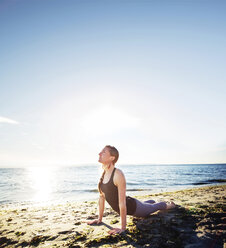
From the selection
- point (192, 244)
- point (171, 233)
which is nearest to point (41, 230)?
point (171, 233)

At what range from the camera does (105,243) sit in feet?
12.3

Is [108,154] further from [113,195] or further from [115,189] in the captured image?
[113,195]

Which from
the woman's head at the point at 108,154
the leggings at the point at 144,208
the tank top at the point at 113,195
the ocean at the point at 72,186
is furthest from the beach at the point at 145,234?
the ocean at the point at 72,186

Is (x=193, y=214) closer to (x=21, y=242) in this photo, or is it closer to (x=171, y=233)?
(x=171, y=233)

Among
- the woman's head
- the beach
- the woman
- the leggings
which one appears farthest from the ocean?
the woman's head

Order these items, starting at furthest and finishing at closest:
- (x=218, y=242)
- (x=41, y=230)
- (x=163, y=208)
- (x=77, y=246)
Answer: (x=163, y=208)
(x=41, y=230)
(x=77, y=246)
(x=218, y=242)

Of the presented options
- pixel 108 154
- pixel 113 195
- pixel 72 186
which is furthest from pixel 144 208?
pixel 72 186

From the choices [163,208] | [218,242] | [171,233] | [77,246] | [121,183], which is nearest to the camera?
[218,242]

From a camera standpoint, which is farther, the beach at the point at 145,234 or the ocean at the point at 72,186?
the ocean at the point at 72,186

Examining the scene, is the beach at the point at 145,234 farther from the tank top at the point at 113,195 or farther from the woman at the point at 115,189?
the tank top at the point at 113,195

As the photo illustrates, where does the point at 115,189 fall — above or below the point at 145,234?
above

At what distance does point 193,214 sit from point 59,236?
4.13 metres

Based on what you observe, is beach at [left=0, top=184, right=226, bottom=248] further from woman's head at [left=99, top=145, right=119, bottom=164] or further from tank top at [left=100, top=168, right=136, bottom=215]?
woman's head at [left=99, top=145, right=119, bottom=164]

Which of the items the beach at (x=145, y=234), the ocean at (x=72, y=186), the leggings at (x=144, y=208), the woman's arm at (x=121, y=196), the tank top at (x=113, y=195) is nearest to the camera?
the beach at (x=145, y=234)
